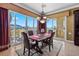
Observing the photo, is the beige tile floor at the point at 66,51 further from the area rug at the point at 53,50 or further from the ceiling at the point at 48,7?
the ceiling at the point at 48,7

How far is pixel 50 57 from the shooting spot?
6.82 feet

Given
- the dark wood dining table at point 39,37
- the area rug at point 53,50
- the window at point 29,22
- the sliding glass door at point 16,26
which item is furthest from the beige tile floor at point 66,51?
the window at point 29,22

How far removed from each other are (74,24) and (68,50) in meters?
0.53

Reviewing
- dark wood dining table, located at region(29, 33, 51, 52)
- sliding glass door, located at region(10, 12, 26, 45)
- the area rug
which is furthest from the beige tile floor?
dark wood dining table, located at region(29, 33, 51, 52)

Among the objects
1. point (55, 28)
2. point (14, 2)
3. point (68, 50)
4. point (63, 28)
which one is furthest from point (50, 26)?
point (14, 2)

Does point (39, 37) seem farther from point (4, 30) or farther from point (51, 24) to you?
point (4, 30)

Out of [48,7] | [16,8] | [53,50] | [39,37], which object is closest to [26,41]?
[39,37]

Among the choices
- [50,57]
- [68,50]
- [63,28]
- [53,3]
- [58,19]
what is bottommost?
[50,57]

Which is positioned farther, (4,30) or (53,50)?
(53,50)

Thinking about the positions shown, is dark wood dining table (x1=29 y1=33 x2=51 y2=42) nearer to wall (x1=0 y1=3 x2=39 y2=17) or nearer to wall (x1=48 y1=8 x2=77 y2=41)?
wall (x1=48 y1=8 x2=77 y2=41)

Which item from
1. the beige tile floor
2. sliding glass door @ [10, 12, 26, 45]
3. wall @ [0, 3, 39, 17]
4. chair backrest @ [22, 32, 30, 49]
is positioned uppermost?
wall @ [0, 3, 39, 17]

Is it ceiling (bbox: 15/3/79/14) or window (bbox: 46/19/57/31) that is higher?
ceiling (bbox: 15/3/79/14)

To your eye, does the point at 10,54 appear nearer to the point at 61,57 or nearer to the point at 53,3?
the point at 61,57

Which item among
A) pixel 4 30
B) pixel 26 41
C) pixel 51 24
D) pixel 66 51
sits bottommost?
pixel 66 51
